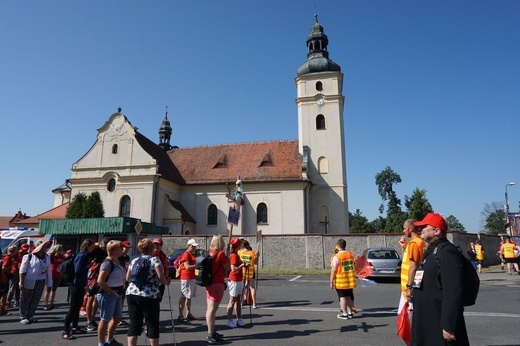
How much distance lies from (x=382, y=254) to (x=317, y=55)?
82.6ft

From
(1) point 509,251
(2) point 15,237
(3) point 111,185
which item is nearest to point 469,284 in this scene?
(1) point 509,251

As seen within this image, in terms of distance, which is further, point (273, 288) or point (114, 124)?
point (114, 124)

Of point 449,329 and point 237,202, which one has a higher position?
point 237,202

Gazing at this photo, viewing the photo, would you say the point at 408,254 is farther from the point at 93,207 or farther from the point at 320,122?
the point at 320,122

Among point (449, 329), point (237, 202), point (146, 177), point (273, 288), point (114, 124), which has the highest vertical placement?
point (114, 124)

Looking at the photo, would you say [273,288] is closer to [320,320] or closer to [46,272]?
[320,320]

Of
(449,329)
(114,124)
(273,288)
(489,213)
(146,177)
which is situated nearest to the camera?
(449,329)

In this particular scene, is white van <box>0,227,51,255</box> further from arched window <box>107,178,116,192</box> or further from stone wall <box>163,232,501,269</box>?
stone wall <box>163,232,501,269</box>

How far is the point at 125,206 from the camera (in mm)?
32125

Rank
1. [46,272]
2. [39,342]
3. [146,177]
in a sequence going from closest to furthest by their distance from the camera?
[39,342], [46,272], [146,177]

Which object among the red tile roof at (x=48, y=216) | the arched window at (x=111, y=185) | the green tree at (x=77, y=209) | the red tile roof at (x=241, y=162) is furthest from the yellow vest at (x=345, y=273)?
the red tile roof at (x=48, y=216)

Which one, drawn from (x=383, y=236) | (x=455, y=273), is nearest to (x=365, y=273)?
(x=455, y=273)

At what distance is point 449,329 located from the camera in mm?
3273

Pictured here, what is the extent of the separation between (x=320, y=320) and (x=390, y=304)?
322 centimetres
